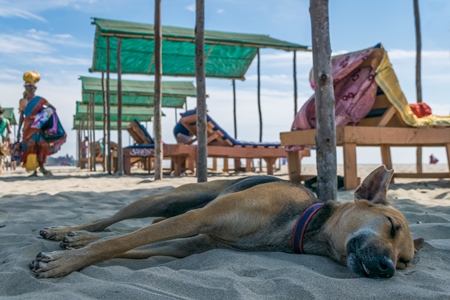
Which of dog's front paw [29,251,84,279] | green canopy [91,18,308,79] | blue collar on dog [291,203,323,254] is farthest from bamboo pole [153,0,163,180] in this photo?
dog's front paw [29,251,84,279]

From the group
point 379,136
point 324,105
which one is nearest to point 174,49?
point 379,136

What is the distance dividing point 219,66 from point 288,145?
10.6m

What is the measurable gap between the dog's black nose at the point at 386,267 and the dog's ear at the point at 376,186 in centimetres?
59

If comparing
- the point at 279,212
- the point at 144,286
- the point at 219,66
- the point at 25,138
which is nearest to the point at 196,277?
the point at 144,286

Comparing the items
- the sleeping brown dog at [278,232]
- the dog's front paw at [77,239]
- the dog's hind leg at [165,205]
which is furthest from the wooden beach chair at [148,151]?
the sleeping brown dog at [278,232]

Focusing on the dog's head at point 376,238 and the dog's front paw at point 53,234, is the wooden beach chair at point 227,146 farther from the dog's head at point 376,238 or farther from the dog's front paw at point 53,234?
the dog's head at point 376,238

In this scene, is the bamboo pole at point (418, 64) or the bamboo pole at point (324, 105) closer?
the bamboo pole at point (324, 105)

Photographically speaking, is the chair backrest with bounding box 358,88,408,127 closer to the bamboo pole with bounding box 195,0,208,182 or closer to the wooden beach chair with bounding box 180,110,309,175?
the bamboo pole with bounding box 195,0,208,182

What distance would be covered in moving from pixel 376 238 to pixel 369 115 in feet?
19.6

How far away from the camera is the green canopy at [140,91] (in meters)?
23.0

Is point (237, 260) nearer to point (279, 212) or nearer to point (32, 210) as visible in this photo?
point (279, 212)

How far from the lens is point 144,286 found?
209 cm

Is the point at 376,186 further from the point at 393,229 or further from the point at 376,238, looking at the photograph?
the point at 376,238

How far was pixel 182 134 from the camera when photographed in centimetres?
1461
